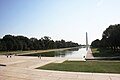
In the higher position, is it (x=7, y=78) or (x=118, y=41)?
(x=118, y=41)

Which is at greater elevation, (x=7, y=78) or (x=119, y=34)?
(x=119, y=34)

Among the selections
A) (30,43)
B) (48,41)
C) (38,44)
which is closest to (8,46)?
(30,43)

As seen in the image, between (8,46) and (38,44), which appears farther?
(38,44)

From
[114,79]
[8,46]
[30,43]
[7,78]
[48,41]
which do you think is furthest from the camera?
[48,41]

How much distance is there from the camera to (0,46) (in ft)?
267

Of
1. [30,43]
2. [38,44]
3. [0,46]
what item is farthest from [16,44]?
[38,44]

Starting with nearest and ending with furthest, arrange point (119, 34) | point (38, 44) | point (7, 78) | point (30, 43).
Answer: point (7, 78)
point (119, 34)
point (30, 43)
point (38, 44)

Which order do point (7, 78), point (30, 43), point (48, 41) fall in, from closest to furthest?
point (7, 78) → point (30, 43) → point (48, 41)

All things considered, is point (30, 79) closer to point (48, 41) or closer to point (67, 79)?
point (67, 79)

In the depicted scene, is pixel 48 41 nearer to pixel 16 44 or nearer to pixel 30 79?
pixel 16 44

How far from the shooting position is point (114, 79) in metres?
13.0

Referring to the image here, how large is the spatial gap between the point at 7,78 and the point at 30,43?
98377 millimetres

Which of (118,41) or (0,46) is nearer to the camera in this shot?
(118,41)

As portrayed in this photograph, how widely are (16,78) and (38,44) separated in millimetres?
105617
